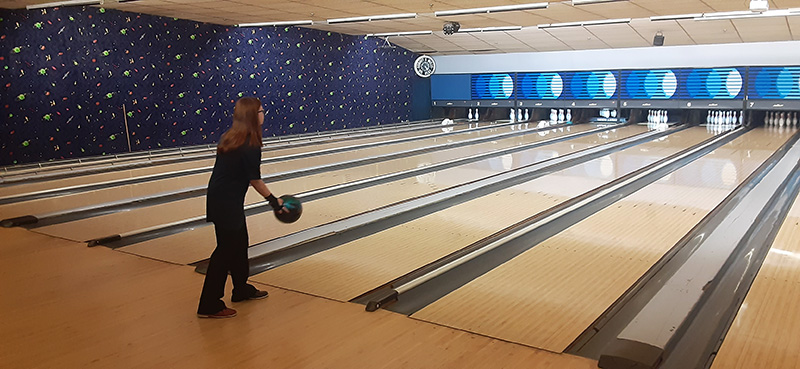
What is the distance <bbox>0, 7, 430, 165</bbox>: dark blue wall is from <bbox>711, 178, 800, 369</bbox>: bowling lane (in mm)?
7101

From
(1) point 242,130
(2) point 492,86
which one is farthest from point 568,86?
(1) point 242,130

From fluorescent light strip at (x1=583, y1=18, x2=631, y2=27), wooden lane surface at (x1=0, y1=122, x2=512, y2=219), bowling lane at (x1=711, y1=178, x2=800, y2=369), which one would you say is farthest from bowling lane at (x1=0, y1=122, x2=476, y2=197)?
bowling lane at (x1=711, y1=178, x2=800, y2=369)

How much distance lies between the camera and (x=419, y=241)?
3529 mm

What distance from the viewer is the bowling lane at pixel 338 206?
136 inches

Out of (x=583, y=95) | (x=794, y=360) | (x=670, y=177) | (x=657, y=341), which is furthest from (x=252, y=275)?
(x=583, y=95)

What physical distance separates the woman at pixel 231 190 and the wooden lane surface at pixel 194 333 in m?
0.14

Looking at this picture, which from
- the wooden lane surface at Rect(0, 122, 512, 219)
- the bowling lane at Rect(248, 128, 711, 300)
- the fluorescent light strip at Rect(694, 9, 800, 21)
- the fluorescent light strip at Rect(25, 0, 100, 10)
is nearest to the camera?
the bowling lane at Rect(248, 128, 711, 300)

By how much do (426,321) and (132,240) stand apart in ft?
7.00

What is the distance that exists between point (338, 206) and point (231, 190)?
2.19 metres

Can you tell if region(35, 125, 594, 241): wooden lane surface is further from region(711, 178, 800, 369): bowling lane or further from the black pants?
region(711, 178, 800, 369): bowling lane

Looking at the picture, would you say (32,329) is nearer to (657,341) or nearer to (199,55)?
(657,341)

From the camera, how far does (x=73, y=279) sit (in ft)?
9.59

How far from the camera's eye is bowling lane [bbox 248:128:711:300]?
2.89 metres

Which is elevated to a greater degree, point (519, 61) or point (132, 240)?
point (519, 61)
